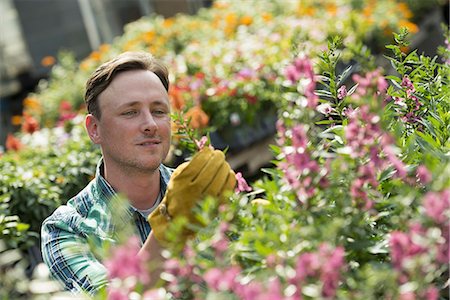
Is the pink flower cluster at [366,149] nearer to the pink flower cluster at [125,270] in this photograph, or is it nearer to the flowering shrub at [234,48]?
the pink flower cluster at [125,270]

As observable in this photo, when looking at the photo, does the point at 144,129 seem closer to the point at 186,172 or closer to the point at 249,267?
the point at 186,172

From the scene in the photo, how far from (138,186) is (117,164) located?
10cm

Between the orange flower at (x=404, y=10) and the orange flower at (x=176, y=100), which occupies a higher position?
the orange flower at (x=176, y=100)

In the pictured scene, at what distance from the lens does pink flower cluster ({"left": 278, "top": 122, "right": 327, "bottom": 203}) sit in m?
1.41

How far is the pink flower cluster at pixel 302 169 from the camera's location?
1.41m

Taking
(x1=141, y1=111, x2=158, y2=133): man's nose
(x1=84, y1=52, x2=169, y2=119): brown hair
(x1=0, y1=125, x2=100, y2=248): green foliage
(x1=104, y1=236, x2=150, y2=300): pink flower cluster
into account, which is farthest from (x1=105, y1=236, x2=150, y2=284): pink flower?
(x1=0, y1=125, x2=100, y2=248): green foliage

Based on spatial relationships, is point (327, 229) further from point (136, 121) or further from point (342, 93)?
point (136, 121)

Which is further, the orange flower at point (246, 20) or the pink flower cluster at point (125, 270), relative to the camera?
the orange flower at point (246, 20)

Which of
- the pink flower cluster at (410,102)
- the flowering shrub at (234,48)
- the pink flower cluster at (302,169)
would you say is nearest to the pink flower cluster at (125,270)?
the pink flower cluster at (302,169)

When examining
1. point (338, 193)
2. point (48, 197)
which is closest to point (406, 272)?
point (338, 193)

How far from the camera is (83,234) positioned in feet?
7.88

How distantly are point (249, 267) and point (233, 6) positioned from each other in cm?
835

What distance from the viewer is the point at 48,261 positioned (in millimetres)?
2406

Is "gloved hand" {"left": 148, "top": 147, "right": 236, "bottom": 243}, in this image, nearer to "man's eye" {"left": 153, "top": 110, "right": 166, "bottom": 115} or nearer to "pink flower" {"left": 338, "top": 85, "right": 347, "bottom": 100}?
"pink flower" {"left": 338, "top": 85, "right": 347, "bottom": 100}
